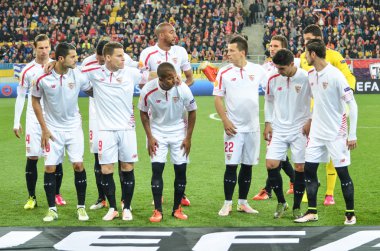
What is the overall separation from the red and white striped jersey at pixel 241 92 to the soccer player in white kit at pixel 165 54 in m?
0.88

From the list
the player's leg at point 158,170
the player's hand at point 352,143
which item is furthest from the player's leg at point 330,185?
the player's leg at point 158,170

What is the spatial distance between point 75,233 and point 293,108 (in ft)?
9.66

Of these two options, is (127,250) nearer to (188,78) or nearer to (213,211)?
(213,211)

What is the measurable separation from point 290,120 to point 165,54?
6.72 ft

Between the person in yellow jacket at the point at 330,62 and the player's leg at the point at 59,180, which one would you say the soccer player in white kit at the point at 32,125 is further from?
the person in yellow jacket at the point at 330,62

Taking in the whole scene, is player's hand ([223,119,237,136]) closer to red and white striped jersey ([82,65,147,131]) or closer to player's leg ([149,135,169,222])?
player's leg ([149,135,169,222])

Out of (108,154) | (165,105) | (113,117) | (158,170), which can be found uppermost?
(165,105)

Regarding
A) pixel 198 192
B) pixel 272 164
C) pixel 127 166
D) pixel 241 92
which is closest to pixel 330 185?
pixel 272 164

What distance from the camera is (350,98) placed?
7.90 metres

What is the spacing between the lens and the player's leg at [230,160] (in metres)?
8.77

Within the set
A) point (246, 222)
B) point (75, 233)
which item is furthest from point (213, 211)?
point (75, 233)

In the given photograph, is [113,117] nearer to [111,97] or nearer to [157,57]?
[111,97]

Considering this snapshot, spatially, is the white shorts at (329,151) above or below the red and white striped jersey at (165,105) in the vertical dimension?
below

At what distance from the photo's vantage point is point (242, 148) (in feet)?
29.1
